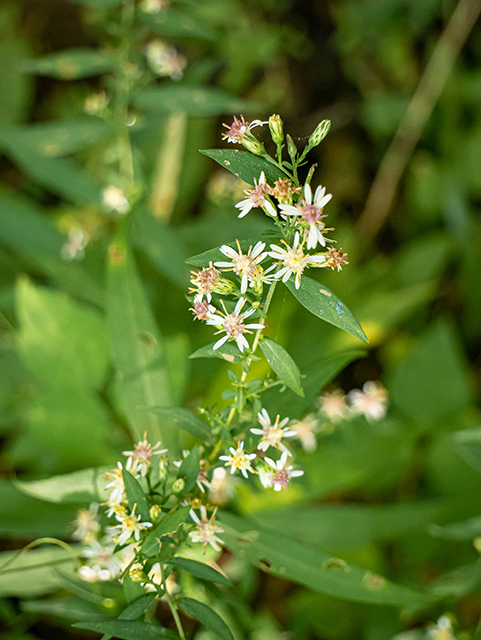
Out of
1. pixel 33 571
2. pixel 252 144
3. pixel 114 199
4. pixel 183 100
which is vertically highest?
pixel 183 100

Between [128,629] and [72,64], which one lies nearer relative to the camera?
[128,629]

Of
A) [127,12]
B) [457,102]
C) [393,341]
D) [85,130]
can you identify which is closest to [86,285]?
[85,130]

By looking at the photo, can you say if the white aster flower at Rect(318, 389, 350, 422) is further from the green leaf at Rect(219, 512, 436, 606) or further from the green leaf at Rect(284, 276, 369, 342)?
the green leaf at Rect(284, 276, 369, 342)

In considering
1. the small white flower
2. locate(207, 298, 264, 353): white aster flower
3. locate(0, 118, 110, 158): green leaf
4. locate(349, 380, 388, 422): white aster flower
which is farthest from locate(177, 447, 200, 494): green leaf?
locate(0, 118, 110, 158): green leaf

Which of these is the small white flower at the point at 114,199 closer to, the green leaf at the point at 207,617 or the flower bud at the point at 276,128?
the flower bud at the point at 276,128

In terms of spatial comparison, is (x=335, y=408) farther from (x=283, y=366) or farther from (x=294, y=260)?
(x=294, y=260)

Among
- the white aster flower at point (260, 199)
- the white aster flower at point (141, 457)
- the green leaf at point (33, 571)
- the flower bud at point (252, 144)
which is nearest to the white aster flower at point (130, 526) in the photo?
the white aster flower at point (141, 457)

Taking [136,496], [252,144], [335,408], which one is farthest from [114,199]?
[136,496]
